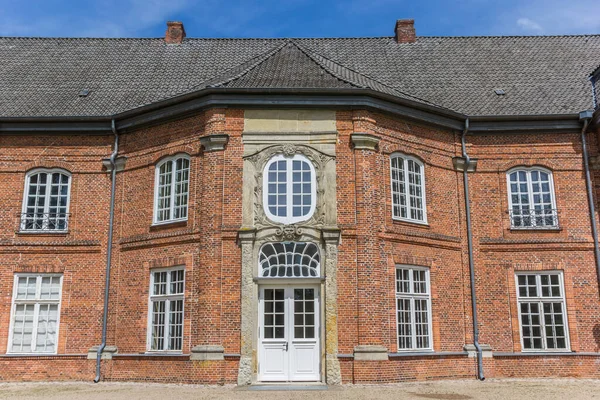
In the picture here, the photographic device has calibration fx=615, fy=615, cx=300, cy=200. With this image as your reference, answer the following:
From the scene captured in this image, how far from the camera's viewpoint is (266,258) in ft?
48.1

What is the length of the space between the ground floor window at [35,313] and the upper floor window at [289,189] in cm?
647

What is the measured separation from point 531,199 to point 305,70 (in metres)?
7.36

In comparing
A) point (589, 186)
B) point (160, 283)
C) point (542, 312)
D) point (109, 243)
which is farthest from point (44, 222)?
point (589, 186)

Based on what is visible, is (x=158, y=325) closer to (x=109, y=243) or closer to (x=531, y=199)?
(x=109, y=243)

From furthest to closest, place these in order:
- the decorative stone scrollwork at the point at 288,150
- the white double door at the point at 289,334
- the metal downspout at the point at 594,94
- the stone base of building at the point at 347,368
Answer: the metal downspout at the point at 594,94
the decorative stone scrollwork at the point at 288,150
the white double door at the point at 289,334
the stone base of building at the point at 347,368

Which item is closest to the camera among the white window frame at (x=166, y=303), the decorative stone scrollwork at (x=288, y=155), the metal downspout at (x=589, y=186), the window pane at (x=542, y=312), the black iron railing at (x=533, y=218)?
the decorative stone scrollwork at (x=288, y=155)

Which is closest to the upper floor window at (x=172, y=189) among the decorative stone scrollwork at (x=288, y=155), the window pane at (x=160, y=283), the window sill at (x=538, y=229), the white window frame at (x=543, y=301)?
the window pane at (x=160, y=283)

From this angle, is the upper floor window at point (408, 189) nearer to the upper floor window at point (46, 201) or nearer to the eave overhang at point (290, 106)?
the eave overhang at point (290, 106)

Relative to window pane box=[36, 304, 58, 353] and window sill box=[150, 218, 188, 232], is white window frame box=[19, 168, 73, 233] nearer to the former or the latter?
window pane box=[36, 304, 58, 353]

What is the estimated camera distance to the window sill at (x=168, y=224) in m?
15.6

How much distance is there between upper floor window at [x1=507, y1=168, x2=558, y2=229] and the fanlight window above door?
6.24 meters

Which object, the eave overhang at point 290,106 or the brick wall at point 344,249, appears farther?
the eave overhang at point 290,106

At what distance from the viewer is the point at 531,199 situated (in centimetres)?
1747

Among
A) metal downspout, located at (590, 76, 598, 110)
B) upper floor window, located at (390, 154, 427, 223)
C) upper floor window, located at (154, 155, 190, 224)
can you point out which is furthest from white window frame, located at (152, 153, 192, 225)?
metal downspout, located at (590, 76, 598, 110)
